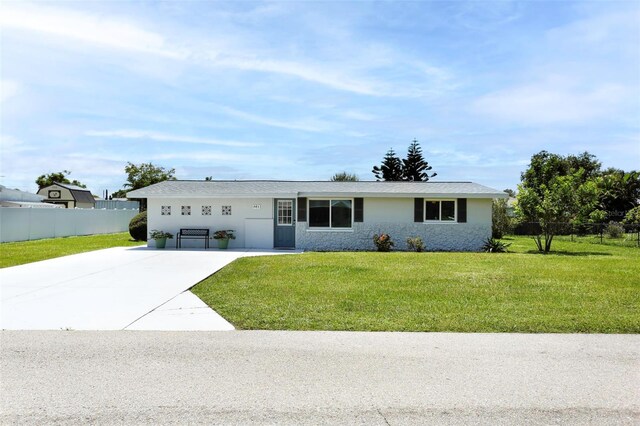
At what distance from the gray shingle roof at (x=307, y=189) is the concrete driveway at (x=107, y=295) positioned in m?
5.69

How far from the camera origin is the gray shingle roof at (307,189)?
21422mm

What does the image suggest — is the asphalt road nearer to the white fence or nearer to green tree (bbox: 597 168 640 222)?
the white fence

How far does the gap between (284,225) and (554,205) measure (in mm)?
11405

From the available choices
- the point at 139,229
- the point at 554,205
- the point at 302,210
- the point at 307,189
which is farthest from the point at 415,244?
the point at 139,229

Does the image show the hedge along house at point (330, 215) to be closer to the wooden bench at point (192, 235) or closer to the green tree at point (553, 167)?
the wooden bench at point (192, 235)

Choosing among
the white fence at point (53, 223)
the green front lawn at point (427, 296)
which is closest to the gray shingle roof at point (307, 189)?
the green front lawn at point (427, 296)

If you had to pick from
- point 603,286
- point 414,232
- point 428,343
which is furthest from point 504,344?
point 414,232

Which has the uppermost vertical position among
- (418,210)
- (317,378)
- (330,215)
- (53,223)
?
(418,210)

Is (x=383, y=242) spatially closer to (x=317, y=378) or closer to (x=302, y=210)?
(x=302, y=210)

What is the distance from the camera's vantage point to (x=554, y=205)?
21.5 meters

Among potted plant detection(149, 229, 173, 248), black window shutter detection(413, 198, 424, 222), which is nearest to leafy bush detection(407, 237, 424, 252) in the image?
black window shutter detection(413, 198, 424, 222)

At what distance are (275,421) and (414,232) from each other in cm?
1828

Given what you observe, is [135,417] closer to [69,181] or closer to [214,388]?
[214,388]

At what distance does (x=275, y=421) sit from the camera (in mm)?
3984
